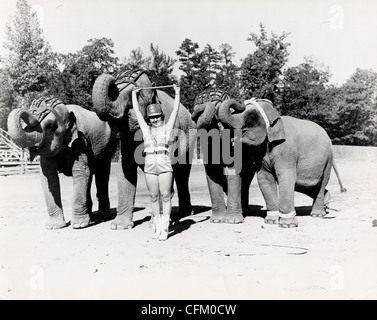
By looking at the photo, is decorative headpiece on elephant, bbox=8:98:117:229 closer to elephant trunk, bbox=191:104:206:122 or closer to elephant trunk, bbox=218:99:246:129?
elephant trunk, bbox=191:104:206:122

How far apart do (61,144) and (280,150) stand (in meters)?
3.90

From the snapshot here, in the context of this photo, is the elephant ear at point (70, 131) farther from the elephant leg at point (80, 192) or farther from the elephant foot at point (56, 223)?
the elephant foot at point (56, 223)

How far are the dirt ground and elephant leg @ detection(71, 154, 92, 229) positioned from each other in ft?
0.72

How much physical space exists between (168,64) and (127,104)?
2907 cm

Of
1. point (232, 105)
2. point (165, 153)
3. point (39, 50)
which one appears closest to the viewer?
point (165, 153)

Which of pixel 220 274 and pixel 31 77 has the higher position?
pixel 31 77

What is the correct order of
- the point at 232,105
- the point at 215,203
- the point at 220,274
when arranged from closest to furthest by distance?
the point at 220,274 < the point at 232,105 < the point at 215,203

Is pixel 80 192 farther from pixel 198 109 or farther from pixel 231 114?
pixel 231 114

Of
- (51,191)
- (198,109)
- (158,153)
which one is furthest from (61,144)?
(198,109)

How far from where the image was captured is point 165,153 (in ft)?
26.4

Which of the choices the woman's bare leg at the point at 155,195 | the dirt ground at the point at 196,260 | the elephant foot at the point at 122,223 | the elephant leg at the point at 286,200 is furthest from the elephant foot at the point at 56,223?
the elephant leg at the point at 286,200

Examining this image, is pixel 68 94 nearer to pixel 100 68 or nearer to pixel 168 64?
pixel 100 68

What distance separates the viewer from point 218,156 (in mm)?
9516
